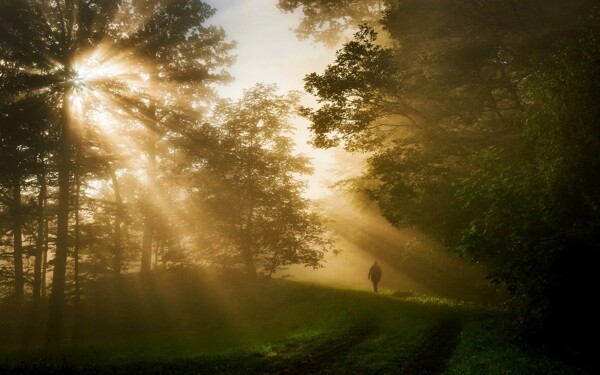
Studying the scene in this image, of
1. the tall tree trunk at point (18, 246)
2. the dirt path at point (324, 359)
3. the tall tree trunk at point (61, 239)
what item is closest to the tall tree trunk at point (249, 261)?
the tall tree trunk at point (61, 239)

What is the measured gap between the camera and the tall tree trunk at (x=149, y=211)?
27.0 m

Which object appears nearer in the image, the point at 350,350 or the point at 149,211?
the point at 350,350

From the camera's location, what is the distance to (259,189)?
2456cm

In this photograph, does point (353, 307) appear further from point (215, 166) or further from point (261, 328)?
point (215, 166)

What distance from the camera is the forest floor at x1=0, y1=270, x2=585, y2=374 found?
422 inches

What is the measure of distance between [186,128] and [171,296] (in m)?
11.4

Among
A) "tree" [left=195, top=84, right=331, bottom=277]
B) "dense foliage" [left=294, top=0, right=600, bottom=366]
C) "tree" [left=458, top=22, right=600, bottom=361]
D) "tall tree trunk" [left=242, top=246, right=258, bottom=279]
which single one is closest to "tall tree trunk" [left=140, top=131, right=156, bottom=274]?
"tree" [left=195, top=84, right=331, bottom=277]

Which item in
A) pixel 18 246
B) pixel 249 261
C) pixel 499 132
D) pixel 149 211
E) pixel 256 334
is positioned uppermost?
pixel 149 211

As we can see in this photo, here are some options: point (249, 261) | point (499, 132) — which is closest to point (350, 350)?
point (499, 132)

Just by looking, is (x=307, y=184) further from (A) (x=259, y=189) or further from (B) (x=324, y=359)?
(B) (x=324, y=359)

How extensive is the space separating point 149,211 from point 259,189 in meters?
8.47

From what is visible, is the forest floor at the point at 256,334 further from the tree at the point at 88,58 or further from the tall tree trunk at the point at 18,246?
the tree at the point at 88,58

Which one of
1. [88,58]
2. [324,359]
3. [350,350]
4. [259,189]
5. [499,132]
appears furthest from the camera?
[259,189]

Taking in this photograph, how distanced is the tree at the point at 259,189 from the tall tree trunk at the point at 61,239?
771 cm
